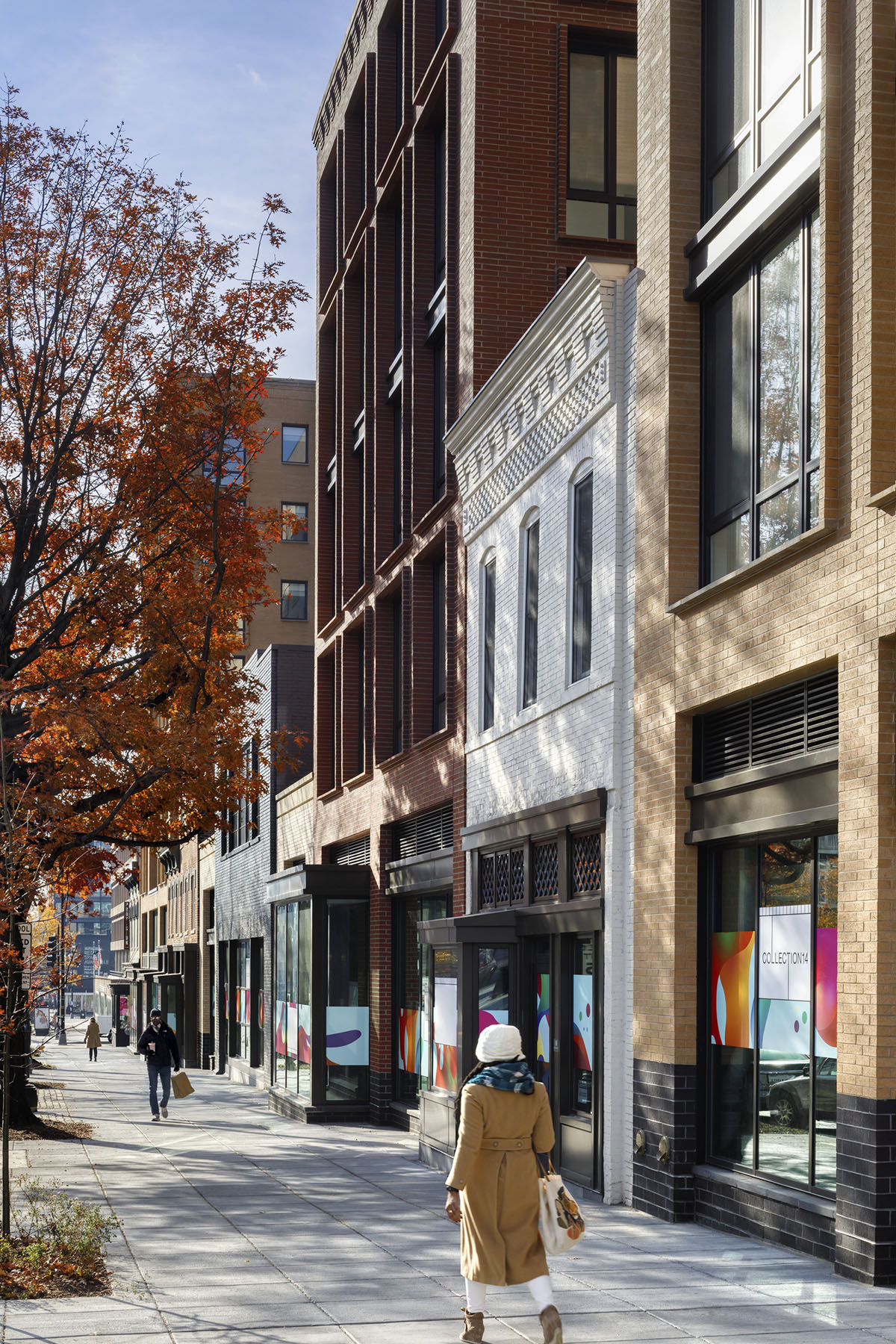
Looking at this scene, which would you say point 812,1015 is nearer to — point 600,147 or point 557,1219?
point 557,1219

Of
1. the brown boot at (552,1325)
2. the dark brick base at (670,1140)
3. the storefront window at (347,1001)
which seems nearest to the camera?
the brown boot at (552,1325)

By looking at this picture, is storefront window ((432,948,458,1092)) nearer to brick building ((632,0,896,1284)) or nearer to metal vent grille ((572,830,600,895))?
metal vent grille ((572,830,600,895))

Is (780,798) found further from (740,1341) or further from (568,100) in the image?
(568,100)

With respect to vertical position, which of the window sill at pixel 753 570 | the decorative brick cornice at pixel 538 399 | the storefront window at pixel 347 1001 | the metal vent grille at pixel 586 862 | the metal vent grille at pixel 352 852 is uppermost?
the decorative brick cornice at pixel 538 399

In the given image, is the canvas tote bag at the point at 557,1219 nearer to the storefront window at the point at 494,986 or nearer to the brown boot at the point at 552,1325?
the brown boot at the point at 552,1325

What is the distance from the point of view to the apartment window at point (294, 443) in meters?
63.4

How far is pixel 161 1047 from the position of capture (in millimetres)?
26109

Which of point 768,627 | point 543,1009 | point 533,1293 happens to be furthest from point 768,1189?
point 543,1009

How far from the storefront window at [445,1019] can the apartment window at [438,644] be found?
14.9 ft

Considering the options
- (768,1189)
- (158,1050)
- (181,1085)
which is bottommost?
(181,1085)

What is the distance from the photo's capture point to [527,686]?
1830cm

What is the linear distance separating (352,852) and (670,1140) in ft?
53.4

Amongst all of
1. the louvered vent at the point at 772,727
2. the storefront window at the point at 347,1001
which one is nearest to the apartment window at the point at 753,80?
the louvered vent at the point at 772,727

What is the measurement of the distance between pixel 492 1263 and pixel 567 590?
9275 mm
